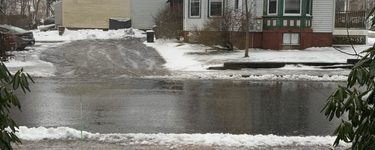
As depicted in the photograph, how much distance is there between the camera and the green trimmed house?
26656 millimetres

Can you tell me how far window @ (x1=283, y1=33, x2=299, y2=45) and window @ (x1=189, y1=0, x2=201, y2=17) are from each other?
674 cm

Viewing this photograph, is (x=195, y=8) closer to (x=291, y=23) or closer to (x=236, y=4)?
(x=236, y=4)

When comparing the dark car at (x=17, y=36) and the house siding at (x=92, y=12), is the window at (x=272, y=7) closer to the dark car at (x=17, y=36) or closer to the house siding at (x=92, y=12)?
the dark car at (x=17, y=36)

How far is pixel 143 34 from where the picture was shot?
4631 centimetres

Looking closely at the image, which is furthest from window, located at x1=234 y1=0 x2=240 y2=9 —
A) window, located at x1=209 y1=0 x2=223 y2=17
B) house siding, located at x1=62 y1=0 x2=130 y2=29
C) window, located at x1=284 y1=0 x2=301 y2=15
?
house siding, located at x1=62 y1=0 x2=130 y2=29

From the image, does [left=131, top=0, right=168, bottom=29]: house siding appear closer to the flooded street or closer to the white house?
the white house

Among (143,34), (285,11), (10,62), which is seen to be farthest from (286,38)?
(143,34)

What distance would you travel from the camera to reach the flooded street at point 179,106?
30.7 feet

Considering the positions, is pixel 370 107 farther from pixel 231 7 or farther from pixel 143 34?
pixel 143 34

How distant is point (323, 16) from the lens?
90.5 ft

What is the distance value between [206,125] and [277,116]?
178 cm

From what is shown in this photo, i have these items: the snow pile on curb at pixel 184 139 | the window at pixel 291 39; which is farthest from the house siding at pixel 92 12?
the snow pile on curb at pixel 184 139

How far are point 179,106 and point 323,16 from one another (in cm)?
1787

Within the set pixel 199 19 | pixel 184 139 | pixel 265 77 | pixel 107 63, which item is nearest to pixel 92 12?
pixel 199 19
